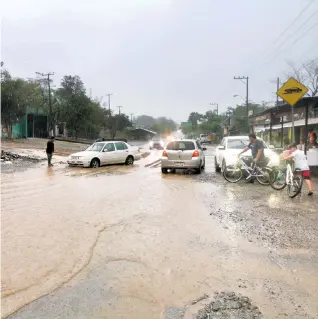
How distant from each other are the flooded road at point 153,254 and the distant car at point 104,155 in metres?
9.35

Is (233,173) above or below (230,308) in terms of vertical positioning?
above

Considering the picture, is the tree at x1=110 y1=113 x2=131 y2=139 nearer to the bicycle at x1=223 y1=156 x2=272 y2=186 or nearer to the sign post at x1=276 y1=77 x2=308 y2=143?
the bicycle at x1=223 y1=156 x2=272 y2=186

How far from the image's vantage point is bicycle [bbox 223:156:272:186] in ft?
40.2

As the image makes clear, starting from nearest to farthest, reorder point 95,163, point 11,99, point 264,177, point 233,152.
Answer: point 264,177
point 233,152
point 95,163
point 11,99

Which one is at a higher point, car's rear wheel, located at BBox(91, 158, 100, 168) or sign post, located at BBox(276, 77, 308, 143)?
sign post, located at BBox(276, 77, 308, 143)

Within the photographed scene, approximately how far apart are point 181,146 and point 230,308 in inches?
505

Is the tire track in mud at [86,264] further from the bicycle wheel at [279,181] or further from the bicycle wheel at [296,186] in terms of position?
the bicycle wheel at [279,181]

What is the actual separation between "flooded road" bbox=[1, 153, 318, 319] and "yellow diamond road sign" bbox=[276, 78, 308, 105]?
310 centimetres

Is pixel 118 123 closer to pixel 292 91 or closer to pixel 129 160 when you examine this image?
pixel 129 160

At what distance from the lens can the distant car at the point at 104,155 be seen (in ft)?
63.2

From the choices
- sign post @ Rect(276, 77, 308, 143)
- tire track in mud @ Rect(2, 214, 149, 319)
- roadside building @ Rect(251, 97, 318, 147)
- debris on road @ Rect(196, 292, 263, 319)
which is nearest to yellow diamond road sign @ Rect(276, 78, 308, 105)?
sign post @ Rect(276, 77, 308, 143)

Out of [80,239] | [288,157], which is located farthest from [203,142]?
[80,239]

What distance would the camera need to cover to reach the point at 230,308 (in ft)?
11.9

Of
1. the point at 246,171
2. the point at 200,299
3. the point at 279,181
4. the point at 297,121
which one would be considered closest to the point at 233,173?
the point at 246,171
